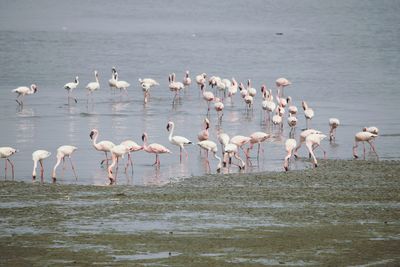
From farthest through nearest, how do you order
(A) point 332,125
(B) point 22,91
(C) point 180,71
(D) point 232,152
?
(C) point 180,71 < (B) point 22,91 < (A) point 332,125 < (D) point 232,152

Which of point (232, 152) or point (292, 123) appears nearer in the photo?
point (232, 152)

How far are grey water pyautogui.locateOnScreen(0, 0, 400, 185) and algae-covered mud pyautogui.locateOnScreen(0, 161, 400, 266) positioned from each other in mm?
1902

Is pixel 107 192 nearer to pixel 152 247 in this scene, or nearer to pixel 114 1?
pixel 152 247

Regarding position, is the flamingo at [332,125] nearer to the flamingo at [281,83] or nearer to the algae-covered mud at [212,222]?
the algae-covered mud at [212,222]

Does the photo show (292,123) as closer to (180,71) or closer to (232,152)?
(232,152)

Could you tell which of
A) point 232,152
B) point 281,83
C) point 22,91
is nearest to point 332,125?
point 232,152

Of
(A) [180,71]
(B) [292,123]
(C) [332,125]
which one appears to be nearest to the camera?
(C) [332,125]

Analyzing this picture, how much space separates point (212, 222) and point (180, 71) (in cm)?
2511

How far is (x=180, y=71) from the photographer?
3738 centimetres

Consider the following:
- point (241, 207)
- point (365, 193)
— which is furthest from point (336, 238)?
point (365, 193)

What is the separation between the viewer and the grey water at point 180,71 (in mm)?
20406

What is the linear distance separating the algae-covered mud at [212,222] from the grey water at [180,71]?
190 centimetres

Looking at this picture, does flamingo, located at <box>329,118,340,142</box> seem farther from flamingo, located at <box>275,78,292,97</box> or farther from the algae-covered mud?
flamingo, located at <box>275,78,292,97</box>

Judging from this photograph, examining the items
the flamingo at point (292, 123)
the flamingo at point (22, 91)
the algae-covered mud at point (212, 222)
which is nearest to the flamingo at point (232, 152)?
the algae-covered mud at point (212, 222)
